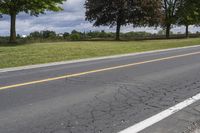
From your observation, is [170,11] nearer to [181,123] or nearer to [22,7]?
[22,7]

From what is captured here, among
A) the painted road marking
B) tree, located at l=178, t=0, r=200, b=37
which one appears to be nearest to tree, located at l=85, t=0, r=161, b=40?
tree, located at l=178, t=0, r=200, b=37

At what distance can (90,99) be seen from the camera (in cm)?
852

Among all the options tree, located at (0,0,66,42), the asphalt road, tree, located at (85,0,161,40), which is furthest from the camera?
tree, located at (85,0,161,40)

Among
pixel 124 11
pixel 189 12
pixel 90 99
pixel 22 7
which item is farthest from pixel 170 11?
pixel 90 99

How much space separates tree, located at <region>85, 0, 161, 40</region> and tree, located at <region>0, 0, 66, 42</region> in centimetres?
1350

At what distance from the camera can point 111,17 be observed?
5084cm

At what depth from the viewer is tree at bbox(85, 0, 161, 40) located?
164 ft

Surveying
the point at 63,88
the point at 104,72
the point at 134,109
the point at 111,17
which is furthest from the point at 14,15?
the point at 134,109

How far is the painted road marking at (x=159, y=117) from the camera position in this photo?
20.4 feet

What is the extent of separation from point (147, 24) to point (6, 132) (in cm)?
4795

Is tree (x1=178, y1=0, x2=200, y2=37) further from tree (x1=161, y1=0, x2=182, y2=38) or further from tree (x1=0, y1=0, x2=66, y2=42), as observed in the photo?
tree (x1=0, y1=0, x2=66, y2=42)

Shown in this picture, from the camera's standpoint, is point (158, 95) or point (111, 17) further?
point (111, 17)

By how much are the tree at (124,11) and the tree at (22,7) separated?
1350 cm

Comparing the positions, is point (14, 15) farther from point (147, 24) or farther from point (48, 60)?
point (147, 24)
